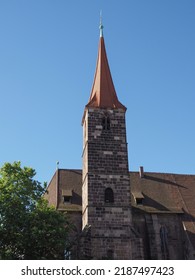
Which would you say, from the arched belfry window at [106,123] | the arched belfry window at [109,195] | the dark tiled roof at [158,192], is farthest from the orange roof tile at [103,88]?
the dark tiled roof at [158,192]

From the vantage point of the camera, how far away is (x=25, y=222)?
71.7 ft

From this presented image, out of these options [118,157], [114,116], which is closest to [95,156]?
[118,157]

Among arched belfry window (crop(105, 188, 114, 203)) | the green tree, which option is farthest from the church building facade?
the green tree

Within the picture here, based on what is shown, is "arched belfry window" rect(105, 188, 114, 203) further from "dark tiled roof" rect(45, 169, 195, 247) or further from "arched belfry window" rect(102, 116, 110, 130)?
"dark tiled roof" rect(45, 169, 195, 247)

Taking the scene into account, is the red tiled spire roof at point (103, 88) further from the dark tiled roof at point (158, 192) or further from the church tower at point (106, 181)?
the dark tiled roof at point (158, 192)

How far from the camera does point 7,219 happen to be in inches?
853

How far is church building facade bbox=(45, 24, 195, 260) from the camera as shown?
24.8 metres

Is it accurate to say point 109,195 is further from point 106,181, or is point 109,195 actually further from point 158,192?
point 158,192

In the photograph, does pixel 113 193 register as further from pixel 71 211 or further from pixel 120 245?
pixel 71 211

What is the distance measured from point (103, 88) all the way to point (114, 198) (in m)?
7.71

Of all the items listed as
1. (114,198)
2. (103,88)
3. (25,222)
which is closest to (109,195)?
(114,198)

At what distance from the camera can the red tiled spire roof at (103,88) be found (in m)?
28.6
